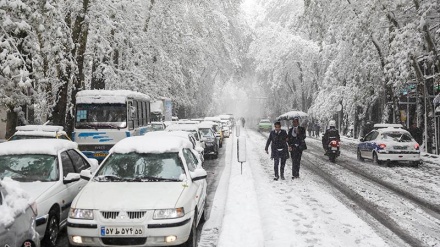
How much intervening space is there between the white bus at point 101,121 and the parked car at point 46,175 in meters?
10.0

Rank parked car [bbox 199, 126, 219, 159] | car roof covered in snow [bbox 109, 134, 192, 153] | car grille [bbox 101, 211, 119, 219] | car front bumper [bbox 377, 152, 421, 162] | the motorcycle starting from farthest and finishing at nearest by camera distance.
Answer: parked car [bbox 199, 126, 219, 159] < the motorcycle < car front bumper [bbox 377, 152, 421, 162] < car roof covered in snow [bbox 109, 134, 192, 153] < car grille [bbox 101, 211, 119, 219]

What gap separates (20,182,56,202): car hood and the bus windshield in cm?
1150

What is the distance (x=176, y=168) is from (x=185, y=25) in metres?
25.6

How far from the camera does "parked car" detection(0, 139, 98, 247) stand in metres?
6.91

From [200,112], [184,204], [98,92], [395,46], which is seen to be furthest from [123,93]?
[200,112]

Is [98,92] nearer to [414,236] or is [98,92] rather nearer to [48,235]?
[48,235]

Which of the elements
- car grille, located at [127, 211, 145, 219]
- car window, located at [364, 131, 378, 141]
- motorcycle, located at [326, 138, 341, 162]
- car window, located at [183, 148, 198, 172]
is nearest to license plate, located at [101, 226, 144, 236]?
car grille, located at [127, 211, 145, 219]

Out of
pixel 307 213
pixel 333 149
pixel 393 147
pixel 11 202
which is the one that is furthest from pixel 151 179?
pixel 333 149

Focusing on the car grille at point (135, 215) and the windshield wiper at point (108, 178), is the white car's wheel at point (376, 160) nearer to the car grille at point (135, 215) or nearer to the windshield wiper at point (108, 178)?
the windshield wiper at point (108, 178)

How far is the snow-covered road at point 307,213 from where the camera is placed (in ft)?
24.4

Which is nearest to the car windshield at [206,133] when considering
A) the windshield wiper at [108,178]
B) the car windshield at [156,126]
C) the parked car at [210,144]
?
the parked car at [210,144]

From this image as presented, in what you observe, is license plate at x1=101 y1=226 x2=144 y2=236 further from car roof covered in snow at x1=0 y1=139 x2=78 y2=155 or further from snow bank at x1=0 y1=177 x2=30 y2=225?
car roof covered in snow at x1=0 y1=139 x2=78 y2=155

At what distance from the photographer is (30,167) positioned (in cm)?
777

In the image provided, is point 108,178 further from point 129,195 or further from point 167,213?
point 167,213
